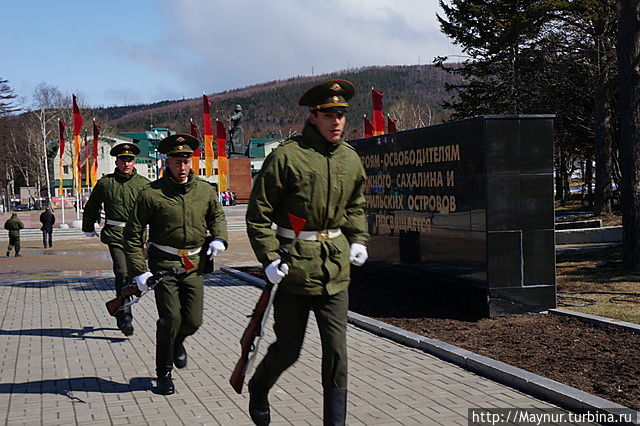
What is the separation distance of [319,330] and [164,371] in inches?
84.8

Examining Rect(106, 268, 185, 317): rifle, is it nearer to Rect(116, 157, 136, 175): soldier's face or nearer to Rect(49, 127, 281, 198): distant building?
Rect(116, 157, 136, 175): soldier's face

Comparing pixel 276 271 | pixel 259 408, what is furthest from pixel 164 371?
pixel 276 271

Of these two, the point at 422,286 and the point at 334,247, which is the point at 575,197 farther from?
the point at 334,247

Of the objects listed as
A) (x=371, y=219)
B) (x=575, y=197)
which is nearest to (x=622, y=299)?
(x=371, y=219)

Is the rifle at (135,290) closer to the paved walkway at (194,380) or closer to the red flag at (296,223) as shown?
the paved walkway at (194,380)

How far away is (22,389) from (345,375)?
3378mm

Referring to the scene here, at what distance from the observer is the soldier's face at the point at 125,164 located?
31.0ft

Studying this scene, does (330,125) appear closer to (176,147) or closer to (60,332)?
(176,147)

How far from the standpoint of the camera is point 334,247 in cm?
484

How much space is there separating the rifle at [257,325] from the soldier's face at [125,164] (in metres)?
4.98

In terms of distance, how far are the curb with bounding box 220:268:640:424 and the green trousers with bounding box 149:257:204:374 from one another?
7.71 feet

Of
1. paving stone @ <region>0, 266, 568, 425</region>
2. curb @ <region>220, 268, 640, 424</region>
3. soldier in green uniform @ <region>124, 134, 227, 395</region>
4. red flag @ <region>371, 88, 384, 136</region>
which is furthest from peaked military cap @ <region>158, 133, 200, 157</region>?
red flag @ <region>371, 88, 384, 136</region>

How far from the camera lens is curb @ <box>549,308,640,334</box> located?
807 cm

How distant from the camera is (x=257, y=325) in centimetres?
491
